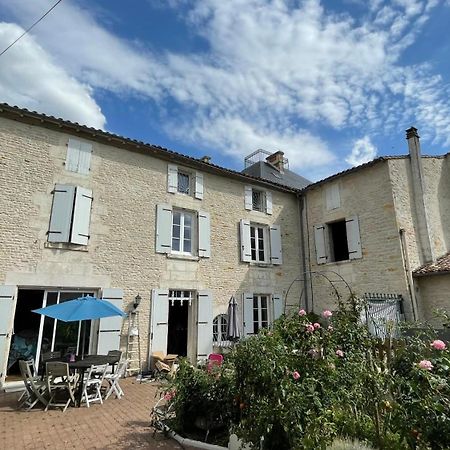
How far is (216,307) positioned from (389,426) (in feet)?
22.9

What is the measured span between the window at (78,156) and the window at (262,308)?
583 centimetres

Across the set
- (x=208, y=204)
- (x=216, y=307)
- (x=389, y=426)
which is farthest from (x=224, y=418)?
(x=208, y=204)

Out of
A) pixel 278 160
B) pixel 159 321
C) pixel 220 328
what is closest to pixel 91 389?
pixel 159 321

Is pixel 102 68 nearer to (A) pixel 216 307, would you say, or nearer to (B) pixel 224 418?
(B) pixel 224 418

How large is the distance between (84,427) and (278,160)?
568 inches

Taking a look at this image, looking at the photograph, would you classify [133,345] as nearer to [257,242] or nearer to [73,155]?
[73,155]

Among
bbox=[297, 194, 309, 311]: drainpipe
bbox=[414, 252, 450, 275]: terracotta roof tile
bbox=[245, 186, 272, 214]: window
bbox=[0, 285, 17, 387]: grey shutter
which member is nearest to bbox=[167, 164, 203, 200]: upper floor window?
bbox=[245, 186, 272, 214]: window

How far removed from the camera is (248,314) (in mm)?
9922

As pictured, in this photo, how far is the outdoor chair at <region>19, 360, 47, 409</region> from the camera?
5.23 meters

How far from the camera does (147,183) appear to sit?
357 inches

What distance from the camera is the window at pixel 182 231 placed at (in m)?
9.36

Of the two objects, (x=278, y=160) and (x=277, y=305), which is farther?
(x=278, y=160)

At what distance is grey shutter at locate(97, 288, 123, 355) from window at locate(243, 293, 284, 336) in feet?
12.8

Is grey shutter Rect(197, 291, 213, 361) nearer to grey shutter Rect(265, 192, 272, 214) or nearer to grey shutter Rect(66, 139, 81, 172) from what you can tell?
grey shutter Rect(265, 192, 272, 214)
